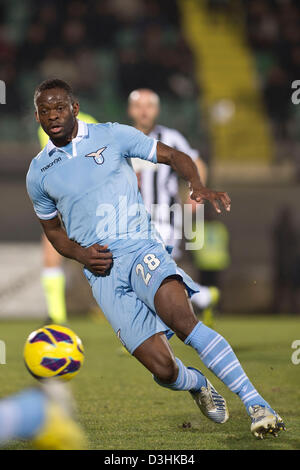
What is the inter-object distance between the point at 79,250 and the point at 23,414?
6.48ft

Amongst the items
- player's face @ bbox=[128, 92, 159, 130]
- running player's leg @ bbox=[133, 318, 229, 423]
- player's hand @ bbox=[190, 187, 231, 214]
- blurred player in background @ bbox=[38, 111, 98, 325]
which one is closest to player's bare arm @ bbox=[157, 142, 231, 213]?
player's hand @ bbox=[190, 187, 231, 214]

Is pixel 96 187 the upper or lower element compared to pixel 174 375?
upper

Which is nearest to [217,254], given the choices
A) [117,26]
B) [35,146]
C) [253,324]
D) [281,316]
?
[281,316]

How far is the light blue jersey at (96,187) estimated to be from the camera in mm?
4258

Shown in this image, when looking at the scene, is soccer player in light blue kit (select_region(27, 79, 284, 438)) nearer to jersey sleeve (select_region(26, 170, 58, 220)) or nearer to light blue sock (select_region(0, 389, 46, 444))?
jersey sleeve (select_region(26, 170, 58, 220))

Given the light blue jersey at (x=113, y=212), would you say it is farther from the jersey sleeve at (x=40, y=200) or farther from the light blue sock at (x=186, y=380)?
the light blue sock at (x=186, y=380)

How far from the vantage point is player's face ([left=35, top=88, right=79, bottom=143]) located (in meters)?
4.19

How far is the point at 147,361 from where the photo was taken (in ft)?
13.5

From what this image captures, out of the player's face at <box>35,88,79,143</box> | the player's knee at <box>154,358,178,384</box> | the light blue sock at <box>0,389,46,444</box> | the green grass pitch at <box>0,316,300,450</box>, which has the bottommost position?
the green grass pitch at <box>0,316,300,450</box>

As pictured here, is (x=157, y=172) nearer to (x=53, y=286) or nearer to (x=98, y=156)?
(x=53, y=286)

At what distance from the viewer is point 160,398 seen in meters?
5.27


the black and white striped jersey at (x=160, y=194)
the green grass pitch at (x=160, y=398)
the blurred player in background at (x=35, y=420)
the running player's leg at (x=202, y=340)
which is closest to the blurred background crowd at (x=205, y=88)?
the green grass pitch at (x=160, y=398)

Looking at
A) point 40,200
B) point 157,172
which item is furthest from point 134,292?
point 157,172
